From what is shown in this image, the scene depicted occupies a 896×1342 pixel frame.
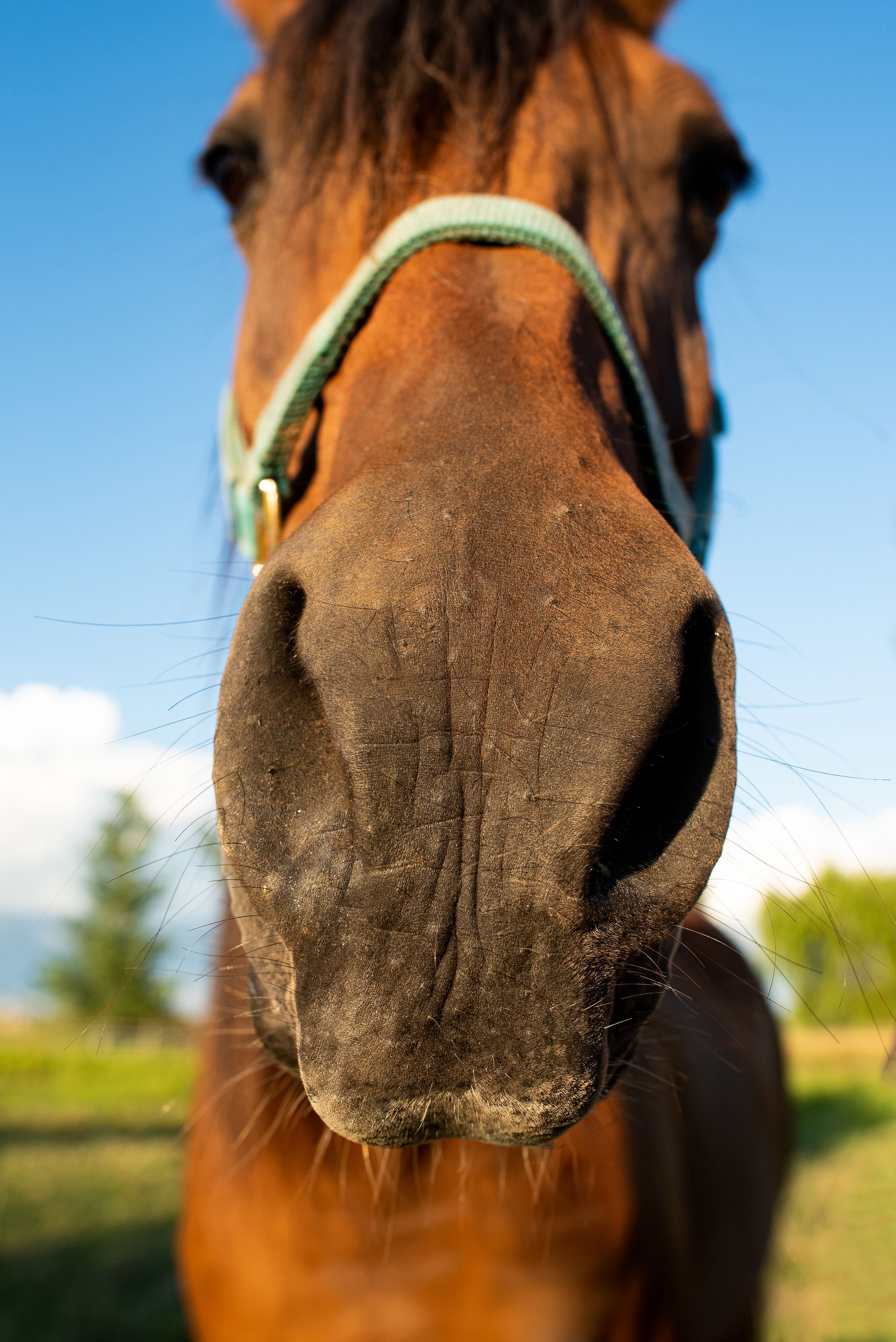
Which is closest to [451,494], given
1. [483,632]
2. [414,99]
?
[483,632]

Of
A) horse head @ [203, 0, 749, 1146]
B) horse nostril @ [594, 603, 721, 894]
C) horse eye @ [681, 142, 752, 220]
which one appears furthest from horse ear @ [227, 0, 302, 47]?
horse nostril @ [594, 603, 721, 894]

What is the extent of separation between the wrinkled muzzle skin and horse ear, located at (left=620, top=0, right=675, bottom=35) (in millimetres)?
2064

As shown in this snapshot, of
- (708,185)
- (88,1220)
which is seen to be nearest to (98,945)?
(88,1220)

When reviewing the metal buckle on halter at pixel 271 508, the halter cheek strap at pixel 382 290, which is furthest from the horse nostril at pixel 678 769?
the metal buckle on halter at pixel 271 508

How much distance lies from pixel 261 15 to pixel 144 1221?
22.7ft

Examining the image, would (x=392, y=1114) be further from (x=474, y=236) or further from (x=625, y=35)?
(x=625, y=35)

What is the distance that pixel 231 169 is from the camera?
6.18ft

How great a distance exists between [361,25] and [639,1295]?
8.02ft

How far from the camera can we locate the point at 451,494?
2.84 ft

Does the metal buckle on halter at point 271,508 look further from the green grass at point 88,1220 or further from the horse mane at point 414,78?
the green grass at point 88,1220

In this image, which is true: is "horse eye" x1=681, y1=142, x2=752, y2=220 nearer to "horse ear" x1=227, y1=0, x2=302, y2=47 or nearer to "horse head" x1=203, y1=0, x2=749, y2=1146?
"horse head" x1=203, y1=0, x2=749, y2=1146

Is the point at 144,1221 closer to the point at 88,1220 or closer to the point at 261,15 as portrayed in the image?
the point at 88,1220

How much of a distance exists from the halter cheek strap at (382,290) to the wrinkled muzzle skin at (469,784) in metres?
0.52

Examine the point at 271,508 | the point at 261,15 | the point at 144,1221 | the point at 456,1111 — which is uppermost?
the point at 261,15
